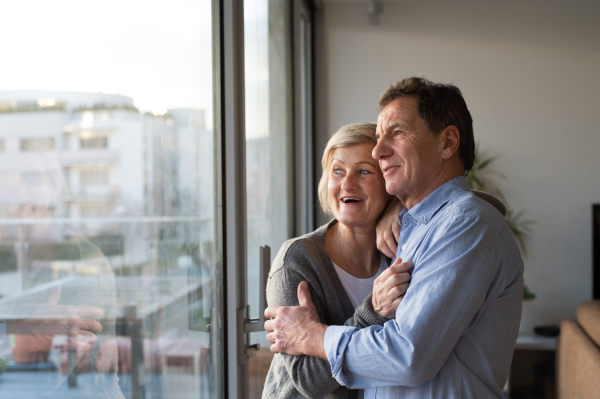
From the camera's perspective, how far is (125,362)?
3.28 feet

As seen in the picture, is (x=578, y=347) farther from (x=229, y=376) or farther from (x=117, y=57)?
(x=117, y=57)

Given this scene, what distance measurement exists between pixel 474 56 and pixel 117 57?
371cm

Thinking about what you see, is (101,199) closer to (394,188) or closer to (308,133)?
(394,188)

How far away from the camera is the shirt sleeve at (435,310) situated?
3.13 ft

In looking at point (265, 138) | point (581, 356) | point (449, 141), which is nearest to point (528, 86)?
point (581, 356)

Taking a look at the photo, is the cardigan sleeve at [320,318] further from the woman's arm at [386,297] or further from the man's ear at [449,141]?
the man's ear at [449,141]

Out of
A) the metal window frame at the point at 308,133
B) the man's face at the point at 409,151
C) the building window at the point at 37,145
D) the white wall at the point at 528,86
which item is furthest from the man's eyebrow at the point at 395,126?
the white wall at the point at 528,86

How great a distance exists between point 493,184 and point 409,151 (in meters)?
3.23

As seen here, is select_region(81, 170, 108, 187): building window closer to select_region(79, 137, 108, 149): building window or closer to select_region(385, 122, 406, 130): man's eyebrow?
select_region(79, 137, 108, 149): building window

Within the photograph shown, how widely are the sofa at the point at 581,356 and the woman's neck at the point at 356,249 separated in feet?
5.53

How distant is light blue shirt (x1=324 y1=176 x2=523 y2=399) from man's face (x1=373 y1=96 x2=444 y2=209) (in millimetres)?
126

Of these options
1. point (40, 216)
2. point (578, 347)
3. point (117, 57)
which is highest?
point (117, 57)

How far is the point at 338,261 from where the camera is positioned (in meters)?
1.44

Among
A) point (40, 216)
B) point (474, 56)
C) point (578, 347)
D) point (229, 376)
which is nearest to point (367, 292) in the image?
point (229, 376)
